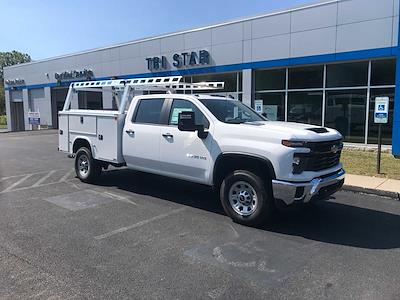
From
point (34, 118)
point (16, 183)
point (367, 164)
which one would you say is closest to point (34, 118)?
point (34, 118)

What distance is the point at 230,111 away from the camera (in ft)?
22.4

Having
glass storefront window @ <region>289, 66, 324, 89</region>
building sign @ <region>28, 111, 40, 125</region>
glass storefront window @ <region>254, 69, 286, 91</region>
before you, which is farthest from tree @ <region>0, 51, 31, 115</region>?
glass storefront window @ <region>289, 66, 324, 89</region>

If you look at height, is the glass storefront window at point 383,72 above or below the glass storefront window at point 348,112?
above

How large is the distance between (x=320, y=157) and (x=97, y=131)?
487 cm

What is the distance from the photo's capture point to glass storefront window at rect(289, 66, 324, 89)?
16.5 metres

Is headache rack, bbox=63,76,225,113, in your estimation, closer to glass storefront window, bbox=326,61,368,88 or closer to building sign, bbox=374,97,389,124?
building sign, bbox=374,97,389,124

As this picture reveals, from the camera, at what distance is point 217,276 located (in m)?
4.10

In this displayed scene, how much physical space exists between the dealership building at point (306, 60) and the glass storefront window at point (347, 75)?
4 cm

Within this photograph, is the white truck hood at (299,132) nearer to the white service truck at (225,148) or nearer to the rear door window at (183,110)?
the white service truck at (225,148)

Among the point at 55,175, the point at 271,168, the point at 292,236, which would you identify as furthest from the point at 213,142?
the point at 55,175

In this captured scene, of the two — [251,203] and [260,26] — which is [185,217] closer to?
[251,203]

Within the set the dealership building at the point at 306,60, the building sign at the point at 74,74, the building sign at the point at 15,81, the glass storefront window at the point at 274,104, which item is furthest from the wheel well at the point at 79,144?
the building sign at the point at 15,81

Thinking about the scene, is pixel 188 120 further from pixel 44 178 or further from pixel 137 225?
pixel 44 178

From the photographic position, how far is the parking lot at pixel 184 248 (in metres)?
3.84
